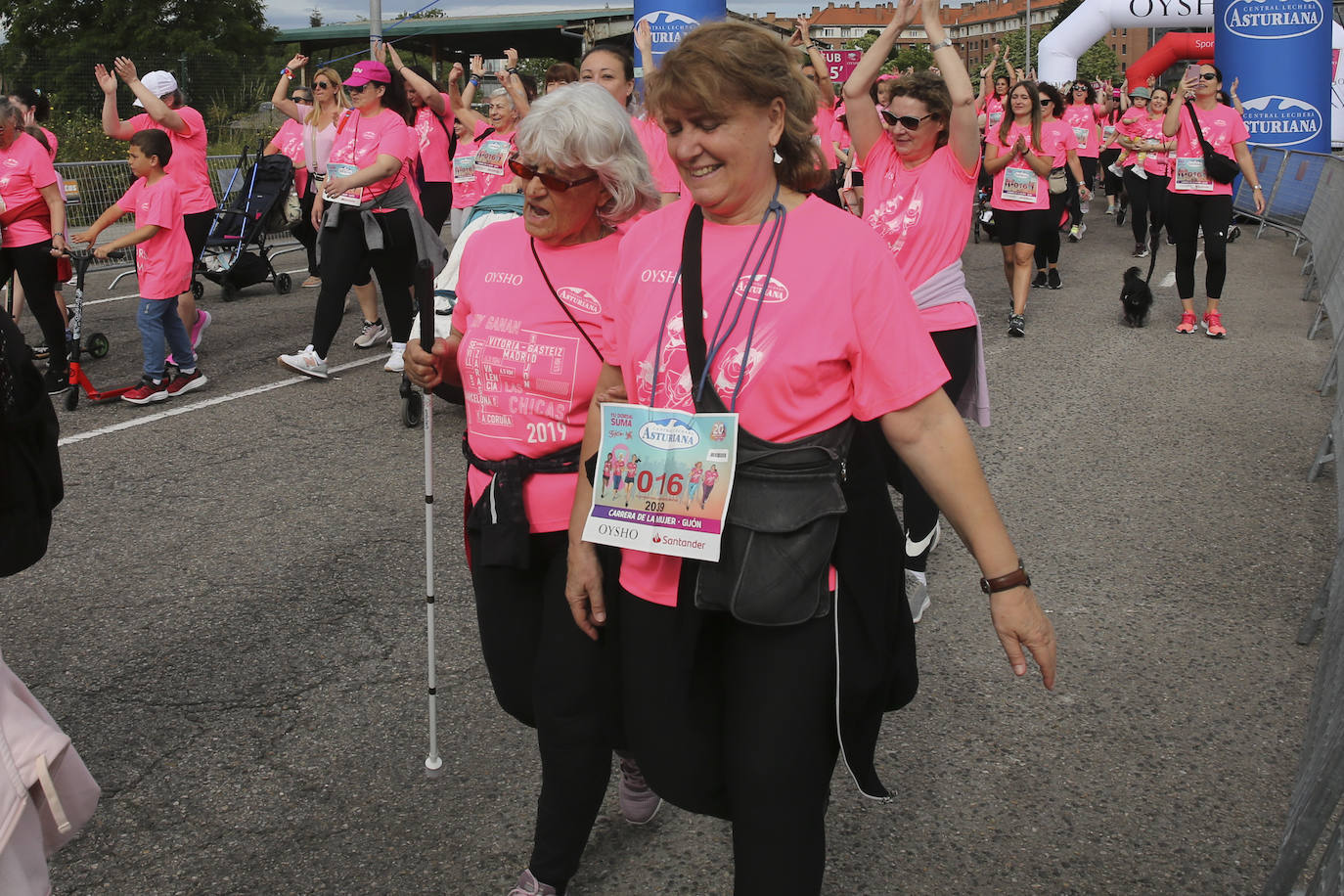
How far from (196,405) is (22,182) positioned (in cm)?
198

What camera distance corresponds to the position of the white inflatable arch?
2841 centimetres

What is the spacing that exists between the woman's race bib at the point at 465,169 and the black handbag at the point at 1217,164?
564cm

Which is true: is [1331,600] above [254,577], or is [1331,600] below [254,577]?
above

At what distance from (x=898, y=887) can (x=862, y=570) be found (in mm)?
1152

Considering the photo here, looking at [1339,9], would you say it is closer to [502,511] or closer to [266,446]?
[266,446]

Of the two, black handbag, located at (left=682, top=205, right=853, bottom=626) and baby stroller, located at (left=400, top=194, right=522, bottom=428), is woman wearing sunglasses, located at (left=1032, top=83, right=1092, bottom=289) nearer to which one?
baby stroller, located at (left=400, top=194, right=522, bottom=428)

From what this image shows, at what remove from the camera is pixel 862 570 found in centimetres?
227

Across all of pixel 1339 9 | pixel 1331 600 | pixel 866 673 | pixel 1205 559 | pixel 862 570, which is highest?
pixel 1339 9

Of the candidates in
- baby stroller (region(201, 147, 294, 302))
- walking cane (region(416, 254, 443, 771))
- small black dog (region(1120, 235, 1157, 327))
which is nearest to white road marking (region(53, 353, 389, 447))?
baby stroller (region(201, 147, 294, 302))

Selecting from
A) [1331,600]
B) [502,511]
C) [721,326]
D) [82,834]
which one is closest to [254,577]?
[82,834]

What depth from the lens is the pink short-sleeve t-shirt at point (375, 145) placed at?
26.5 feet

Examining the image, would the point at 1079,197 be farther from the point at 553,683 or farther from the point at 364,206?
the point at 553,683

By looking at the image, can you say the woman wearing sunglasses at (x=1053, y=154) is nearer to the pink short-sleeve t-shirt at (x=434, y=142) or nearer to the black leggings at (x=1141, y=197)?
the black leggings at (x=1141, y=197)

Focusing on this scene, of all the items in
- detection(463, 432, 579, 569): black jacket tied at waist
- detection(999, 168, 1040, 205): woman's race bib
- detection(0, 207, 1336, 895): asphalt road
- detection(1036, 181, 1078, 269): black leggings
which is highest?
detection(999, 168, 1040, 205): woman's race bib
